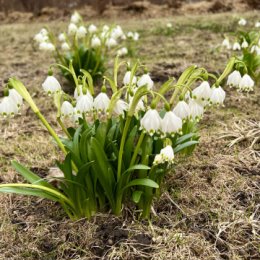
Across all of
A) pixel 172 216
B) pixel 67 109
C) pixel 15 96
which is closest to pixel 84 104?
pixel 67 109

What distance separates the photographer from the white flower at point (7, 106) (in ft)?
6.42

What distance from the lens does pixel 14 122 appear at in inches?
146

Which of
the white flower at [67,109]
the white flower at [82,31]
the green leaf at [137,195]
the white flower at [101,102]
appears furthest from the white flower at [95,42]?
the green leaf at [137,195]

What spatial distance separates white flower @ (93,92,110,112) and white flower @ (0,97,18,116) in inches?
14.6

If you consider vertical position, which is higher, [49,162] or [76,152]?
[76,152]

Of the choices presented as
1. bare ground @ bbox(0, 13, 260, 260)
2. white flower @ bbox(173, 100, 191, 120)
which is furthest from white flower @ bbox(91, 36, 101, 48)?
white flower @ bbox(173, 100, 191, 120)

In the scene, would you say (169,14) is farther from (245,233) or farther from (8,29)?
(245,233)

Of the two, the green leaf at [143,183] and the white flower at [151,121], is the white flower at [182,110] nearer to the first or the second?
the white flower at [151,121]

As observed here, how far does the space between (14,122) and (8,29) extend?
16.4 feet

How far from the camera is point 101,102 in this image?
6.79ft

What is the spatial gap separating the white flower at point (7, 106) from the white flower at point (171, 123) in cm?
68

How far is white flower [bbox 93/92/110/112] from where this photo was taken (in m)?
2.07

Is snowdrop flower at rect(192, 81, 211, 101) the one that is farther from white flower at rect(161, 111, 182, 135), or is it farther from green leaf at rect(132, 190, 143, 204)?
green leaf at rect(132, 190, 143, 204)

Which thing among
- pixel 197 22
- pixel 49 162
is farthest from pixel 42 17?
pixel 49 162
